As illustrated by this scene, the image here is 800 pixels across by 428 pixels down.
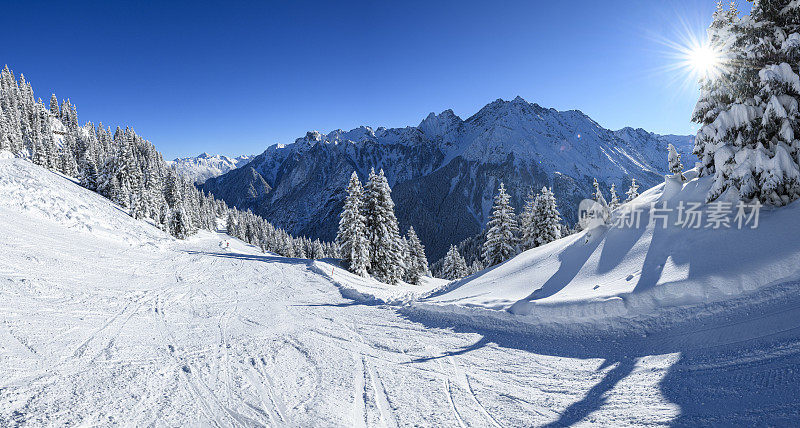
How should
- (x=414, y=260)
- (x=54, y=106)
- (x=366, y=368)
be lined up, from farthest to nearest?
(x=54, y=106) → (x=414, y=260) → (x=366, y=368)

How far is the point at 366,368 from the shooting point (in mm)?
7402

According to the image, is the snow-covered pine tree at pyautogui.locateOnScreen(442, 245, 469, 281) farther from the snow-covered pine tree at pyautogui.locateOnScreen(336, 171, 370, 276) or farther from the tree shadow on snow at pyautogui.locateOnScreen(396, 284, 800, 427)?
the tree shadow on snow at pyautogui.locateOnScreen(396, 284, 800, 427)

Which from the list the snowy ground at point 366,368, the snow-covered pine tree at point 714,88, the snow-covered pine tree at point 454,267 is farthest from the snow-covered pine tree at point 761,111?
the snow-covered pine tree at point 454,267

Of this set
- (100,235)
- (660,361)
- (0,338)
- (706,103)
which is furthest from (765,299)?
(100,235)

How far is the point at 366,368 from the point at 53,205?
101ft

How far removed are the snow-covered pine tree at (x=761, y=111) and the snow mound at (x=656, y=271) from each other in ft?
2.87

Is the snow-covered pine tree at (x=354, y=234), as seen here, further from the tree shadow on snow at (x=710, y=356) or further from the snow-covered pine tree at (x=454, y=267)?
the snow-covered pine tree at (x=454, y=267)

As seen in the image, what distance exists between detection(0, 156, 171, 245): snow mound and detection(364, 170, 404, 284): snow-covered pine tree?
20.2 meters

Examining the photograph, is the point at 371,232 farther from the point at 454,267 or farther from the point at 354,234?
the point at 454,267

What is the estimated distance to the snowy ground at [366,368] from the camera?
5.18 meters

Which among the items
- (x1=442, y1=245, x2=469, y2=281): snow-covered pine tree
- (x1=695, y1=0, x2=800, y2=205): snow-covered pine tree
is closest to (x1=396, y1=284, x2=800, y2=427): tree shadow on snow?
(x1=695, y1=0, x2=800, y2=205): snow-covered pine tree

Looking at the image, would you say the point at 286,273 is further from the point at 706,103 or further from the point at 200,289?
the point at 706,103

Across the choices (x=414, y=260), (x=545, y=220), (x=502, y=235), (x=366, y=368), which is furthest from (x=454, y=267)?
(x=366, y=368)

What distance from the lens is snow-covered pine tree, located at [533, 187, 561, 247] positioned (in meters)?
29.3
